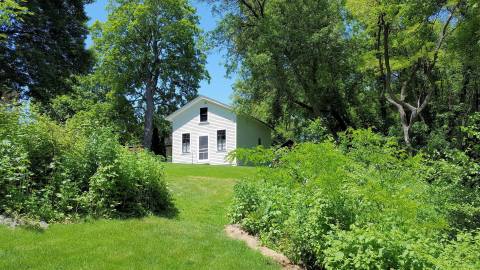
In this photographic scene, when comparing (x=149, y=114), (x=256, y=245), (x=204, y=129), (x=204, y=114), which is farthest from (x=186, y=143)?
(x=256, y=245)

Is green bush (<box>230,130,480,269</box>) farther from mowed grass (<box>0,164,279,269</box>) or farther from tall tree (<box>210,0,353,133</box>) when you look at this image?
tall tree (<box>210,0,353,133</box>)

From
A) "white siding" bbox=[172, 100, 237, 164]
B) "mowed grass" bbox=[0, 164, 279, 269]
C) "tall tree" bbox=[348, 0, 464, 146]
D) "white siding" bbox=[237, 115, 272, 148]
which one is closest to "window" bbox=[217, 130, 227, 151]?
"white siding" bbox=[172, 100, 237, 164]

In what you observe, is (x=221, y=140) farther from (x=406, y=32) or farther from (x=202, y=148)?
(x=406, y=32)

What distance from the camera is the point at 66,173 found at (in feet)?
25.1

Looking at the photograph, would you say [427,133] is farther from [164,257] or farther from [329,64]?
[164,257]

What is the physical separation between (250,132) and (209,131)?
9.24 feet

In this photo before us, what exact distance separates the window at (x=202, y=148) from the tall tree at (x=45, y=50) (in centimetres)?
886

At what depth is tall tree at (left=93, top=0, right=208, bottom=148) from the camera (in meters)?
31.7

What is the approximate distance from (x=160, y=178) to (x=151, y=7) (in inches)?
995

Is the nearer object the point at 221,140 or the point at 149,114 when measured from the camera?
the point at 221,140

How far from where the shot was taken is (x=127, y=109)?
1321 inches

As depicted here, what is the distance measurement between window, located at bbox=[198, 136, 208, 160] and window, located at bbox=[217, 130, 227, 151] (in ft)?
3.11

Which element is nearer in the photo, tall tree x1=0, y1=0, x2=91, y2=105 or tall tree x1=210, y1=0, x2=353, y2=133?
tall tree x1=0, y1=0, x2=91, y2=105

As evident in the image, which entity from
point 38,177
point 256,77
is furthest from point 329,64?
point 38,177
